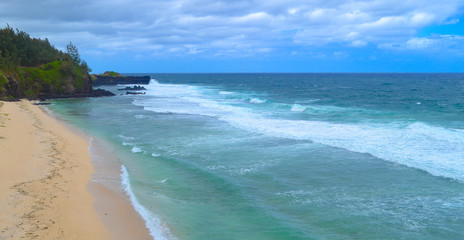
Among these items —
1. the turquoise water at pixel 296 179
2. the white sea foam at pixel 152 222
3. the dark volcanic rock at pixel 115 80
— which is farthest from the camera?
the dark volcanic rock at pixel 115 80

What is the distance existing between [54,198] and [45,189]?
0.90 metres

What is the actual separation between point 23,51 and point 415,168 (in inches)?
2292

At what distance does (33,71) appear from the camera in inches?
2125

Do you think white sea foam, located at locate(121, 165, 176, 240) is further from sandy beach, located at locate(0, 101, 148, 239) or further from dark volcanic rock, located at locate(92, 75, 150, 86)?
dark volcanic rock, located at locate(92, 75, 150, 86)

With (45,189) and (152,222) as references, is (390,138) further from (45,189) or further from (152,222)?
(45,189)

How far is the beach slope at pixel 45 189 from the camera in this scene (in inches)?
392

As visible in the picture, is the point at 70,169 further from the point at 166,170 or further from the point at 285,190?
the point at 285,190

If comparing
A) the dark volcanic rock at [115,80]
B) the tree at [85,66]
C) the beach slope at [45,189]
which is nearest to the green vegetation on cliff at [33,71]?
the tree at [85,66]

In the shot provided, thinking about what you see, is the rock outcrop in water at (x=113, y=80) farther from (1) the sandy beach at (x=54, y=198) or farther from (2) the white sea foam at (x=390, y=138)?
(1) the sandy beach at (x=54, y=198)

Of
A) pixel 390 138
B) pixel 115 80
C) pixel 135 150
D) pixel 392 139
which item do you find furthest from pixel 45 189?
pixel 115 80

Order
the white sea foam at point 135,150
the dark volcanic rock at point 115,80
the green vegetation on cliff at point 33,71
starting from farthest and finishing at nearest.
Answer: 1. the dark volcanic rock at point 115,80
2. the green vegetation on cliff at point 33,71
3. the white sea foam at point 135,150

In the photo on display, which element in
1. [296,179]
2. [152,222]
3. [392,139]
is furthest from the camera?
[392,139]

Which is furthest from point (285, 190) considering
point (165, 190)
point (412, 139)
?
point (412, 139)

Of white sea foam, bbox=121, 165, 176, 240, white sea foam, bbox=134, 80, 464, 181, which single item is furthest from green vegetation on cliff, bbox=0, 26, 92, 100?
white sea foam, bbox=121, 165, 176, 240
